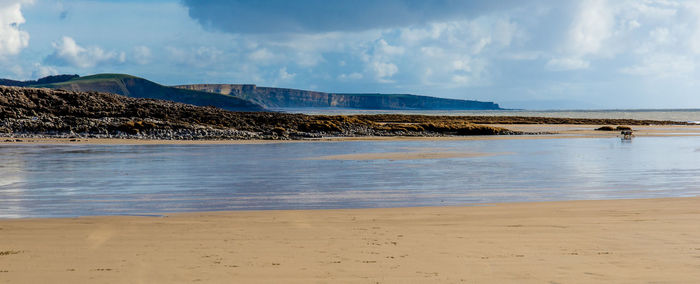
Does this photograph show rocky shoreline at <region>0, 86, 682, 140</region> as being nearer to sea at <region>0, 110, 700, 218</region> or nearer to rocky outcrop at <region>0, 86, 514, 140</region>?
rocky outcrop at <region>0, 86, 514, 140</region>

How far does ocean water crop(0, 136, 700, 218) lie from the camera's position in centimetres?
1235

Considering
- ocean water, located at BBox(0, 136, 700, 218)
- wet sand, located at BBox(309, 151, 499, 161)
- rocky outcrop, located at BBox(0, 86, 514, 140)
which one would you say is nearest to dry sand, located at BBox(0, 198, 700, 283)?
ocean water, located at BBox(0, 136, 700, 218)

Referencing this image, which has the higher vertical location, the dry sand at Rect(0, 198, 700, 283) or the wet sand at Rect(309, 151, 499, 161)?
the dry sand at Rect(0, 198, 700, 283)

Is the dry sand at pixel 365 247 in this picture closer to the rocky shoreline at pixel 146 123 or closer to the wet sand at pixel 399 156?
the wet sand at pixel 399 156

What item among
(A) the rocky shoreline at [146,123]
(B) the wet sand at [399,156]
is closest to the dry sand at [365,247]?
(B) the wet sand at [399,156]

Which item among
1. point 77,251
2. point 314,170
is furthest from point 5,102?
point 77,251

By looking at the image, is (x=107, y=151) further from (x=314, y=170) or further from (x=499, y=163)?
(x=499, y=163)

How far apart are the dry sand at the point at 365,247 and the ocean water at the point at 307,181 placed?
5.47 ft

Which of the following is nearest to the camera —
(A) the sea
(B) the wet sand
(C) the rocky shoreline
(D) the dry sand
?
(D) the dry sand

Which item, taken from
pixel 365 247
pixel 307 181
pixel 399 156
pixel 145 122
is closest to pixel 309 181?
pixel 307 181

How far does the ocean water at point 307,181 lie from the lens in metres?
12.4

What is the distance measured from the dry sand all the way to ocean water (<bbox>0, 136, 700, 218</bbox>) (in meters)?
1.67

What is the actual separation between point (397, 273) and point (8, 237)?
19.7ft

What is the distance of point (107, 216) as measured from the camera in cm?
1045
